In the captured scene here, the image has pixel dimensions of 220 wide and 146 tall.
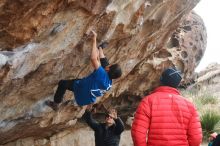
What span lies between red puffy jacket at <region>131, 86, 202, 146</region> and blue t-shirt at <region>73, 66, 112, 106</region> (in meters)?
1.30

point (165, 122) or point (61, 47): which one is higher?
point (61, 47)

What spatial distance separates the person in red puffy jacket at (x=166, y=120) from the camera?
513 centimetres

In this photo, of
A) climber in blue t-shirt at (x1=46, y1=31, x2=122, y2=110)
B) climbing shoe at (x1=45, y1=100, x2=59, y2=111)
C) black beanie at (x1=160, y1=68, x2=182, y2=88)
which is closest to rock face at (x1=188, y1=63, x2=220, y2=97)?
climbing shoe at (x1=45, y1=100, x2=59, y2=111)

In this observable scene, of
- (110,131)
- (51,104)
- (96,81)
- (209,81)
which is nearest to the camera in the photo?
(96,81)

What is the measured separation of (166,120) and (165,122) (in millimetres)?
27

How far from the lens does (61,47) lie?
22.6 ft

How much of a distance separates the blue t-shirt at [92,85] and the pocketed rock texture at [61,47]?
66 cm

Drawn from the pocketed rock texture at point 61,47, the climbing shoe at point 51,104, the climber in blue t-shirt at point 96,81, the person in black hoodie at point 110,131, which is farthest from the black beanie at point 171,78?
the climbing shoe at point 51,104

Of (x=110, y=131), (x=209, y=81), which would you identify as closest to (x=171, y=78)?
(x=110, y=131)

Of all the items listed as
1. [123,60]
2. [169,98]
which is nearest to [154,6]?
[123,60]

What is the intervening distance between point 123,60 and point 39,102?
7.27 ft

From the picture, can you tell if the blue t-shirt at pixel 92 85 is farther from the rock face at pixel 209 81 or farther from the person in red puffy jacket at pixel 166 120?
the rock face at pixel 209 81

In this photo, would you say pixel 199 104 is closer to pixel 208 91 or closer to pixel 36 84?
pixel 208 91

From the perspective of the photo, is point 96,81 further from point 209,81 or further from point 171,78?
point 209,81
